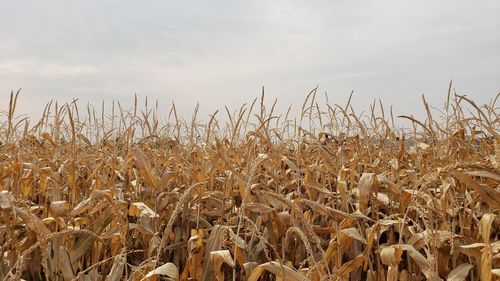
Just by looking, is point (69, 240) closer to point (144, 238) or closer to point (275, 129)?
point (144, 238)

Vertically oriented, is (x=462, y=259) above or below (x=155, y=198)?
below

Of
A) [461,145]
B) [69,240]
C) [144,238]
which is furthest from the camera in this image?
[461,145]

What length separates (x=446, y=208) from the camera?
2.87 m

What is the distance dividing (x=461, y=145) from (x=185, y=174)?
2.27 m

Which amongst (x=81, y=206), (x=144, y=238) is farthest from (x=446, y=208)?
(x=81, y=206)

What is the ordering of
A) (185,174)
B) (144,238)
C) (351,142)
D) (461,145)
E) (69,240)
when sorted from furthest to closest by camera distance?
(351,142), (461,145), (185,174), (144,238), (69,240)

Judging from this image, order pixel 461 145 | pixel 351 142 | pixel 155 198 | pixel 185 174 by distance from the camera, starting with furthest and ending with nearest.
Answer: pixel 351 142
pixel 461 145
pixel 185 174
pixel 155 198

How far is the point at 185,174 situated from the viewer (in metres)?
3.87

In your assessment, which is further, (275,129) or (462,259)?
(275,129)

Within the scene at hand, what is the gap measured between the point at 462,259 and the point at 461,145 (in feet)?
4.99

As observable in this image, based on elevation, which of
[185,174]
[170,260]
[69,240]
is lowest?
[170,260]

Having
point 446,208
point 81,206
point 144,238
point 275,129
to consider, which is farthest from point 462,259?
point 275,129

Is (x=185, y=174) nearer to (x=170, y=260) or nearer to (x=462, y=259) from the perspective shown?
(x=170, y=260)

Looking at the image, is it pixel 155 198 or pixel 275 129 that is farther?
pixel 275 129
